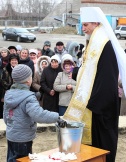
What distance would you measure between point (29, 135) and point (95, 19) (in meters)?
1.33

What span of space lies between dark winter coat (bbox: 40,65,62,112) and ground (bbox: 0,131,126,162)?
68 centimetres

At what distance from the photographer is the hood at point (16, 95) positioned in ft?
12.2

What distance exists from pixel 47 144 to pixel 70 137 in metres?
2.34

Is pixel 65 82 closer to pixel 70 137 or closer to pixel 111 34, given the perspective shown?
pixel 111 34

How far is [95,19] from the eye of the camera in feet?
12.6

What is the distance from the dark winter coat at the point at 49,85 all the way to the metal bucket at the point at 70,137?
3207 mm

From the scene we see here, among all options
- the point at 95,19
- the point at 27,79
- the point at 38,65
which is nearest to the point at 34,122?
the point at 27,79

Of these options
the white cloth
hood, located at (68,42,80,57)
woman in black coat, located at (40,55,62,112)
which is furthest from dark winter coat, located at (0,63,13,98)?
the white cloth

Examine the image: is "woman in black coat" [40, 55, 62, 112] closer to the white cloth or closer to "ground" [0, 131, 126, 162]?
"ground" [0, 131, 126, 162]

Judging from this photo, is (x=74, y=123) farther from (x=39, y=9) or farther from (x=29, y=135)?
(x=39, y=9)

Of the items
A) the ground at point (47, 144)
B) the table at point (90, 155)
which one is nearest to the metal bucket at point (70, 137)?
the table at point (90, 155)

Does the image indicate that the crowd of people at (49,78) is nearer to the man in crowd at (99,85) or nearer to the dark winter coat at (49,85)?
the dark winter coat at (49,85)

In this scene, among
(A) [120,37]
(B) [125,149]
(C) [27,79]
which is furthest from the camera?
(A) [120,37]

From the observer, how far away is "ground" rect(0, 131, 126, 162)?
5.32 meters
